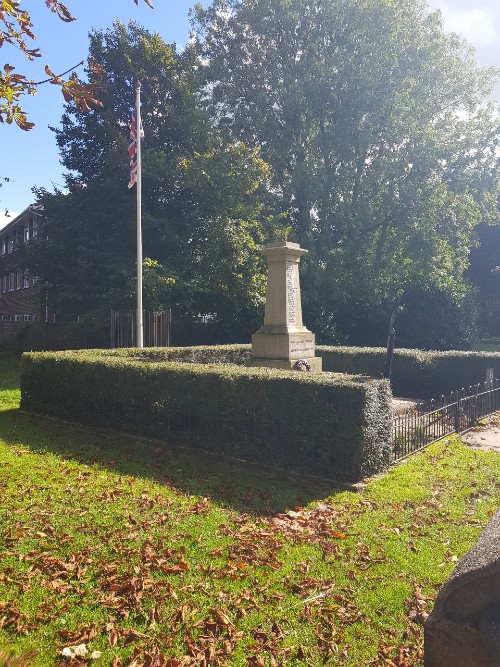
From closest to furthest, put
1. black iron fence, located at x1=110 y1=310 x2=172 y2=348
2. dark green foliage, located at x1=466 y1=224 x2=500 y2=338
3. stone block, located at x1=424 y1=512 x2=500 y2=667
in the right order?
1. stone block, located at x1=424 y1=512 x2=500 y2=667
2. black iron fence, located at x1=110 y1=310 x2=172 y2=348
3. dark green foliage, located at x1=466 y1=224 x2=500 y2=338

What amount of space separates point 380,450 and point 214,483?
2371 millimetres

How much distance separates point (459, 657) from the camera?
2.13 metres

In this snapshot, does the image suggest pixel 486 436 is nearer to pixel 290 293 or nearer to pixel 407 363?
pixel 290 293

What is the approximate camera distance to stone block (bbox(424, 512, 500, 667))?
2.01 m

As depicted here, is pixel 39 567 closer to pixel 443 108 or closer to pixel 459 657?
pixel 459 657

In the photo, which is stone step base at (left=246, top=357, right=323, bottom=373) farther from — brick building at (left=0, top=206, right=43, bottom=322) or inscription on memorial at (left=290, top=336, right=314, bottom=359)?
brick building at (left=0, top=206, right=43, bottom=322)

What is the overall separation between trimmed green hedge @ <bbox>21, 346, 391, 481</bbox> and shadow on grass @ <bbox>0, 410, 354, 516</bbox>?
27cm

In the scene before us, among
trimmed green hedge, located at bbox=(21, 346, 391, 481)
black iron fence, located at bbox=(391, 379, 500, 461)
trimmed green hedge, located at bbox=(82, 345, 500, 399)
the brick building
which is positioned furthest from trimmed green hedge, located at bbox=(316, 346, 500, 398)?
the brick building

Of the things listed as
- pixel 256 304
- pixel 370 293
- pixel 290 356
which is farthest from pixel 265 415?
pixel 370 293

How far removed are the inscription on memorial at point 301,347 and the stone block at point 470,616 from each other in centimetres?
1028

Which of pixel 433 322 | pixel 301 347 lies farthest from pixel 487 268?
pixel 301 347

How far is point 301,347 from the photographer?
42.3 ft

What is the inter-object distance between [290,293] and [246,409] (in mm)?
5591

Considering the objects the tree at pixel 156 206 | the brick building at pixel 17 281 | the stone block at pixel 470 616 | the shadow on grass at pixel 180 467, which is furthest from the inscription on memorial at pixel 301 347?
the brick building at pixel 17 281
